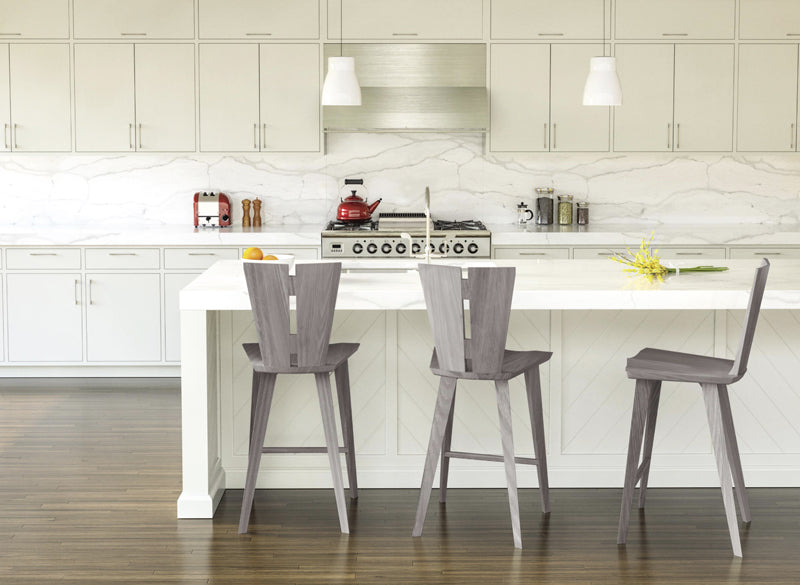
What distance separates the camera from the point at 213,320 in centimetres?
413

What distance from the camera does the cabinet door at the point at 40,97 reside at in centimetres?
661

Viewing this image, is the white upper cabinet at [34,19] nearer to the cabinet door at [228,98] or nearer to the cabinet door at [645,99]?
the cabinet door at [228,98]

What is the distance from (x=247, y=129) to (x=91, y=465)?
286 cm

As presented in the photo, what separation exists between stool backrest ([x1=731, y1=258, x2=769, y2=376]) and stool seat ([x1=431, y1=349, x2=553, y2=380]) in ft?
2.37

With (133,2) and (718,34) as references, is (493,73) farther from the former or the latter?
(133,2)

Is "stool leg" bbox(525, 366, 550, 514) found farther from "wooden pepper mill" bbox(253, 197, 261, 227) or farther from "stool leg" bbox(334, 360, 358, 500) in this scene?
"wooden pepper mill" bbox(253, 197, 261, 227)

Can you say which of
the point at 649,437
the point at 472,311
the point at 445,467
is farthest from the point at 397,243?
the point at 472,311

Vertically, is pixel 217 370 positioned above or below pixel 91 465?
above

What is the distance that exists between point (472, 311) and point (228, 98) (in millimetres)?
3734

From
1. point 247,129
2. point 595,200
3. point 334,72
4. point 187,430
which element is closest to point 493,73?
point 595,200

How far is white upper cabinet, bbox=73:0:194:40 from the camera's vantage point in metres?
6.58

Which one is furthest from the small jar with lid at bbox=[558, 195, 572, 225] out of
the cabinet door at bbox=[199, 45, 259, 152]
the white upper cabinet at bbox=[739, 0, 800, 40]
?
the cabinet door at bbox=[199, 45, 259, 152]

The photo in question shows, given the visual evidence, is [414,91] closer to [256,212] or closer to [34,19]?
[256,212]

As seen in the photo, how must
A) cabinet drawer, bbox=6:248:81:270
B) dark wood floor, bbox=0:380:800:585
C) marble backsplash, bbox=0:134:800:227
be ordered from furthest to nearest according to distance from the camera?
1. marble backsplash, bbox=0:134:800:227
2. cabinet drawer, bbox=6:248:81:270
3. dark wood floor, bbox=0:380:800:585
